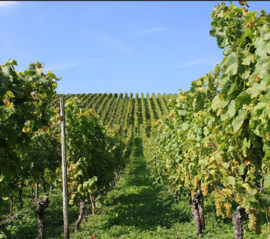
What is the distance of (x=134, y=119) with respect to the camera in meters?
56.5

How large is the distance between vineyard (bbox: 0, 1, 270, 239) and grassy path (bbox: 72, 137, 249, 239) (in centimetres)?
4

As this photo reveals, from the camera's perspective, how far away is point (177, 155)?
720 centimetres

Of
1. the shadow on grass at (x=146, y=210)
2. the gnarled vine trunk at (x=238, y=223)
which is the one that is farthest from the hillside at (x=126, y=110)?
the gnarled vine trunk at (x=238, y=223)

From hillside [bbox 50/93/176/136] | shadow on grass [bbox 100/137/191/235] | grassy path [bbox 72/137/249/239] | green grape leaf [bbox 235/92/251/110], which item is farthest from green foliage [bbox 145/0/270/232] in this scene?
hillside [bbox 50/93/176/136]

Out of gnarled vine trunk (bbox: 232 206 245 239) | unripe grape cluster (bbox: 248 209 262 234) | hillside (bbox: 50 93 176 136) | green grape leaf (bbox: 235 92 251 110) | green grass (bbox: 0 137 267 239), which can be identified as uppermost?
hillside (bbox: 50 93 176 136)

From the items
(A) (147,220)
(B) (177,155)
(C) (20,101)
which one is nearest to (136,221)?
(A) (147,220)

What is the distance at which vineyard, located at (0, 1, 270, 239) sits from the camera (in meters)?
2.55

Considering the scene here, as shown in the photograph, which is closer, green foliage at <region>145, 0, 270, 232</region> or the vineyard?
green foliage at <region>145, 0, 270, 232</region>

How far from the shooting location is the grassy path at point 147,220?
22.5ft

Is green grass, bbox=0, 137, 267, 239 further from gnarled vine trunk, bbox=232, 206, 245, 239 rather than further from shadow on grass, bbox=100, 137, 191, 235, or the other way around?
gnarled vine trunk, bbox=232, 206, 245, 239

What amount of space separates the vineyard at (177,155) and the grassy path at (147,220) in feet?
0.12

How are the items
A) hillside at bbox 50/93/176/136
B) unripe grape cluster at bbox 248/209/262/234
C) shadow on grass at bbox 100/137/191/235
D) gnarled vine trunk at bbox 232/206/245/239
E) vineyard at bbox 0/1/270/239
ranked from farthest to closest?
hillside at bbox 50/93/176/136 < shadow on grass at bbox 100/137/191/235 < gnarled vine trunk at bbox 232/206/245/239 < unripe grape cluster at bbox 248/209/262/234 < vineyard at bbox 0/1/270/239

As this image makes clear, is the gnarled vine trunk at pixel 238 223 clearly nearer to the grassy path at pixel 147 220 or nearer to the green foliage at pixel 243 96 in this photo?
the green foliage at pixel 243 96

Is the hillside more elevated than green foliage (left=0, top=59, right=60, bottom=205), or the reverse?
the hillside
